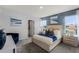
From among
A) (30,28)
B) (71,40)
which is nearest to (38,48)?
(30,28)

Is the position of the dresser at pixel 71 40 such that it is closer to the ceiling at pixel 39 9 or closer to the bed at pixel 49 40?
the bed at pixel 49 40

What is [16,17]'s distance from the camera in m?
1.85

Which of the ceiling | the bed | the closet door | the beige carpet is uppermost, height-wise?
the ceiling

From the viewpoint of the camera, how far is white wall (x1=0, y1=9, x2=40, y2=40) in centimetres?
177

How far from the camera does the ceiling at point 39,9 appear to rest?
5.90ft

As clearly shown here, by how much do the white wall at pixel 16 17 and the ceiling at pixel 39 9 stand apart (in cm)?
8

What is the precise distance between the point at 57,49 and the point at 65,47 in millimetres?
157

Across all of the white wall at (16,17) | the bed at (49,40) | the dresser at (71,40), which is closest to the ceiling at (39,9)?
the white wall at (16,17)

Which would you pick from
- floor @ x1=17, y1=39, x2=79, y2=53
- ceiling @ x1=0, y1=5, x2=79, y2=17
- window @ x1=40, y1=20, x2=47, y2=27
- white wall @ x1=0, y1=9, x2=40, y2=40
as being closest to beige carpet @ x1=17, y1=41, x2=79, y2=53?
floor @ x1=17, y1=39, x2=79, y2=53

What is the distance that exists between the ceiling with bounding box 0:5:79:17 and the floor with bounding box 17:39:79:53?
0.58 m

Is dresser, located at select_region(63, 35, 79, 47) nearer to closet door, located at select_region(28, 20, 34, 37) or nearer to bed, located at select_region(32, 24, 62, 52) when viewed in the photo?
bed, located at select_region(32, 24, 62, 52)
